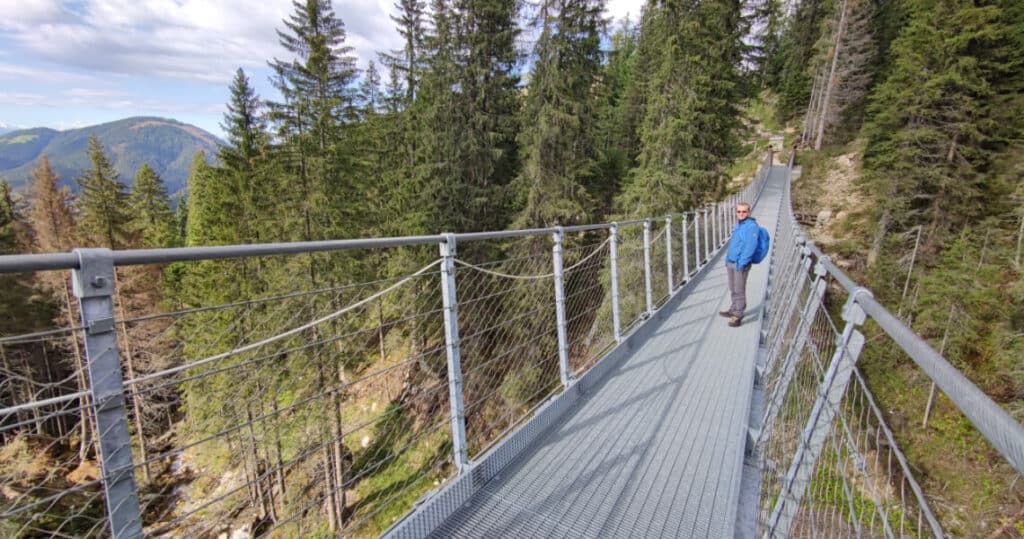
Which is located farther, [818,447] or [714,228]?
[714,228]

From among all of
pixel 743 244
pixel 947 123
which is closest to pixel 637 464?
pixel 743 244

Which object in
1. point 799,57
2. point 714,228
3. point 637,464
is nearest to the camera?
point 637,464

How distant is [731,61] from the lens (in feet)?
55.1

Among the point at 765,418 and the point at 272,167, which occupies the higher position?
the point at 272,167

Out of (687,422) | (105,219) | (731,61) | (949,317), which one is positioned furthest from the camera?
(105,219)

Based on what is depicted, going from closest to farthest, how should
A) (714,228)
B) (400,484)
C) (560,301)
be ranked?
(560,301), (714,228), (400,484)

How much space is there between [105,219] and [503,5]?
21081 millimetres

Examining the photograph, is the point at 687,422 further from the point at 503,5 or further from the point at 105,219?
the point at 105,219

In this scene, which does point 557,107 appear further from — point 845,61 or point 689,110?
point 845,61

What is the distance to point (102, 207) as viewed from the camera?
20562mm

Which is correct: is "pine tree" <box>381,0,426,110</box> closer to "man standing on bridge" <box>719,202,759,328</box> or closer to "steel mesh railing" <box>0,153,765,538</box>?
"steel mesh railing" <box>0,153,765,538</box>

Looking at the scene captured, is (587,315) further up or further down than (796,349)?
further down

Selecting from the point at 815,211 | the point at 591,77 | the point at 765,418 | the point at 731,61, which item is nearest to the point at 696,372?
the point at 765,418

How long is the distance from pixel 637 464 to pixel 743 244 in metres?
3.86
